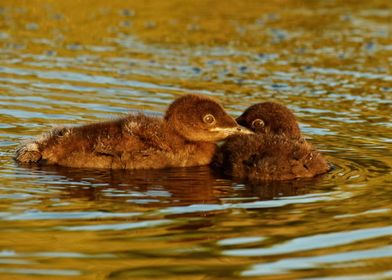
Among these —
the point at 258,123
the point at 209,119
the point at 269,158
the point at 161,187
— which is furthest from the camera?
the point at 258,123

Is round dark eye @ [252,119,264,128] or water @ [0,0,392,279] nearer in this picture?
water @ [0,0,392,279]

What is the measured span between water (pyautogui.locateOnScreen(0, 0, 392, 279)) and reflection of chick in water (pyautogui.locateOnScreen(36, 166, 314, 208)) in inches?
0.9

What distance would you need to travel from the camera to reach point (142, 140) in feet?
35.1

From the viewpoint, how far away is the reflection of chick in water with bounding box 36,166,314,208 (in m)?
9.20

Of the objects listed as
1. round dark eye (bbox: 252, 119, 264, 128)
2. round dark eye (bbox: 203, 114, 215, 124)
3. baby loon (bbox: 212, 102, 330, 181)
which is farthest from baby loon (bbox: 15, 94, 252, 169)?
round dark eye (bbox: 252, 119, 264, 128)

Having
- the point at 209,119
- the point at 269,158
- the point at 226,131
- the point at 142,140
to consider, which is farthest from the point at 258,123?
the point at 142,140

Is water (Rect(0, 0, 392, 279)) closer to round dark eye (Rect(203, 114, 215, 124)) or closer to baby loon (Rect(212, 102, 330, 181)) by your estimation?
baby loon (Rect(212, 102, 330, 181))

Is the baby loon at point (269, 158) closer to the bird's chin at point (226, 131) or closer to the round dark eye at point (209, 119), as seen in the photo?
the bird's chin at point (226, 131)

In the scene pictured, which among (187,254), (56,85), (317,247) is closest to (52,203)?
(187,254)

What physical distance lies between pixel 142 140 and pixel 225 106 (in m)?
4.62

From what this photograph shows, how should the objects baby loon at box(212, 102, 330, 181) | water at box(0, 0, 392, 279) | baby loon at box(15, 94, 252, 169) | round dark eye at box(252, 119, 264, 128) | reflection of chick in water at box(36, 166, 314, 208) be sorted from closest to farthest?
water at box(0, 0, 392, 279) < reflection of chick in water at box(36, 166, 314, 208) < baby loon at box(212, 102, 330, 181) < baby loon at box(15, 94, 252, 169) < round dark eye at box(252, 119, 264, 128)

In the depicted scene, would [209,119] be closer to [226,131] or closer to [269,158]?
[226,131]

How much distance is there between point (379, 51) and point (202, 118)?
32.4ft

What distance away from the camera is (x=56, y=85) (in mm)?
16328
